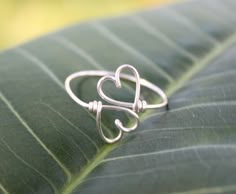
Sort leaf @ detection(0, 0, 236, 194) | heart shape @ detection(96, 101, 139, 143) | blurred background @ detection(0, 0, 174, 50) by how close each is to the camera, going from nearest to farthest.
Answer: leaf @ detection(0, 0, 236, 194), heart shape @ detection(96, 101, 139, 143), blurred background @ detection(0, 0, 174, 50)

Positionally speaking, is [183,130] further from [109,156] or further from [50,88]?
[50,88]

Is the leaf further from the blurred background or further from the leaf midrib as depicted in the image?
the blurred background

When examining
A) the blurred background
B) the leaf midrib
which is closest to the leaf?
the leaf midrib

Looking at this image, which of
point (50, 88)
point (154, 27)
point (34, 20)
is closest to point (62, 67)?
point (50, 88)

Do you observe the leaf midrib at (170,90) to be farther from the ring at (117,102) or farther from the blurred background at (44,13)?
the blurred background at (44,13)

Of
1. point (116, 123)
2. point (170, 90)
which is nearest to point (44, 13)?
point (170, 90)

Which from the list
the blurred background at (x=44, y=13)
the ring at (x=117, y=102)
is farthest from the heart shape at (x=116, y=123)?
the blurred background at (x=44, y=13)

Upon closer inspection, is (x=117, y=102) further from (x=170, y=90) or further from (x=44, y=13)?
(x=44, y=13)
